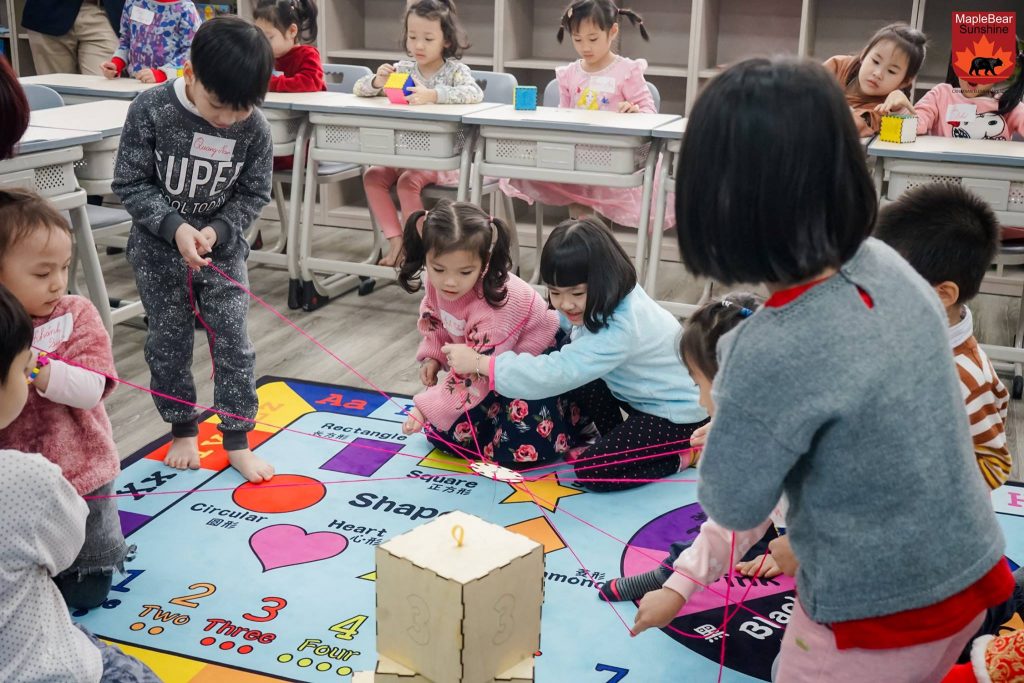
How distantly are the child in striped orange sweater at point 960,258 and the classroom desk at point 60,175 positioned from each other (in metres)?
1.88

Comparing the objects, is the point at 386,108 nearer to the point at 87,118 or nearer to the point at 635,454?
the point at 87,118

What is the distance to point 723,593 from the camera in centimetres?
185

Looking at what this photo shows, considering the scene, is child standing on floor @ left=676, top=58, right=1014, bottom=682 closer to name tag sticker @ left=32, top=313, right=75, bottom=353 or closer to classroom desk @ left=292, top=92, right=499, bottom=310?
name tag sticker @ left=32, top=313, right=75, bottom=353

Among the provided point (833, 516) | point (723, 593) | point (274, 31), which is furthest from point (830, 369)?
point (274, 31)

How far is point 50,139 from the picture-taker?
8.19 feet

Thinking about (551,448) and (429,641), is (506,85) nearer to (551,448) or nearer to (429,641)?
(551,448)

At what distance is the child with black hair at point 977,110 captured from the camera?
3.24 metres

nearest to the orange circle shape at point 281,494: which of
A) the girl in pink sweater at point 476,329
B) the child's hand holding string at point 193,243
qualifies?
the girl in pink sweater at point 476,329

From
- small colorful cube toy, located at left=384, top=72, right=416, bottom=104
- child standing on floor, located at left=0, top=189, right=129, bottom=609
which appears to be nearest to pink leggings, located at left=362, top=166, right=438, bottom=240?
small colorful cube toy, located at left=384, top=72, right=416, bottom=104

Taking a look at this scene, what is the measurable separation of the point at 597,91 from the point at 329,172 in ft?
3.51

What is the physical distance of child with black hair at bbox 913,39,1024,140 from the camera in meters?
Answer: 3.24

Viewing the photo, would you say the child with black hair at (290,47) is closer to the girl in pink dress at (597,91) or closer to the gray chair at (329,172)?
the gray chair at (329,172)

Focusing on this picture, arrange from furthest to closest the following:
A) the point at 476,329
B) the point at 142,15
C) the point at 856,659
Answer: the point at 142,15 < the point at 476,329 < the point at 856,659

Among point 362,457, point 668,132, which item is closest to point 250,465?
point 362,457
